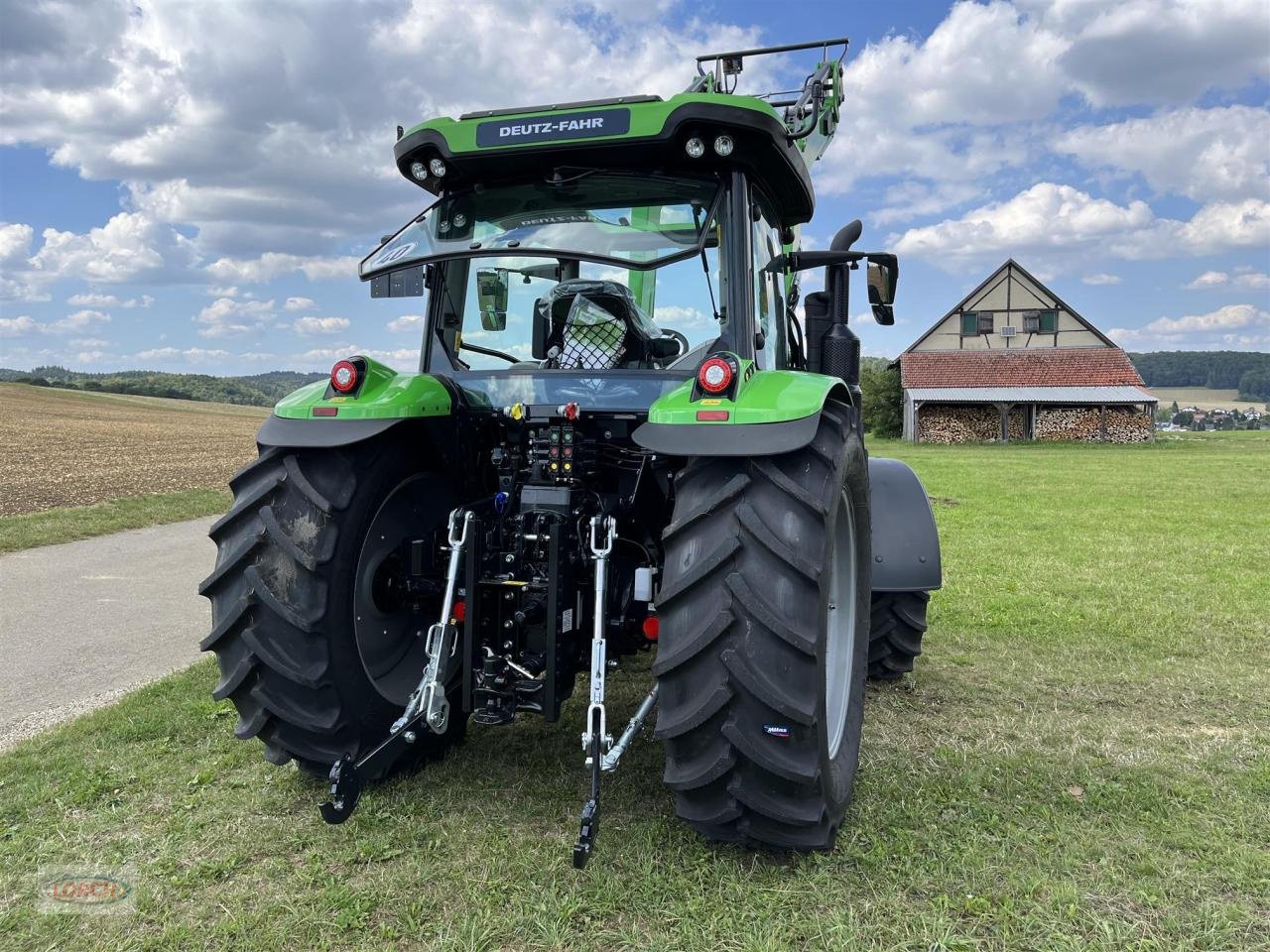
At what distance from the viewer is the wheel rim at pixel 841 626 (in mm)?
3553

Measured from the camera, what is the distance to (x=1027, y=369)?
129 ft

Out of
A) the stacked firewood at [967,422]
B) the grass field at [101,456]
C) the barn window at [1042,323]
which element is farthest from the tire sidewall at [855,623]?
the barn window at [1042,323]

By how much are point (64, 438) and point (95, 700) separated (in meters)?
24.8

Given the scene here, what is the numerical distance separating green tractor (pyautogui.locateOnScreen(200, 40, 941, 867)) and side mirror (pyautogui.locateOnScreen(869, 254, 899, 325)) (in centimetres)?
18

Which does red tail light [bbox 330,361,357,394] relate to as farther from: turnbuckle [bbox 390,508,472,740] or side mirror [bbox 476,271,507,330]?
side mirror [bbox 476,271,507,330]

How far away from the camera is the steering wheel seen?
3.77 meters

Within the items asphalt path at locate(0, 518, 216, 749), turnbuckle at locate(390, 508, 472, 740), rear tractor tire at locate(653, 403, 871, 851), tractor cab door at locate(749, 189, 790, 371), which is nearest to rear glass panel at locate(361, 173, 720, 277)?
tractor cab door at locate(749, 189, 790, 371)

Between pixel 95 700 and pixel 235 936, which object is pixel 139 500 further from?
pixel 235 936

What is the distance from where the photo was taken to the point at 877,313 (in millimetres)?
4504

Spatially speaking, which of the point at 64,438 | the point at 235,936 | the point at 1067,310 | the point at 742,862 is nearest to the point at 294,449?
the point at 235,936

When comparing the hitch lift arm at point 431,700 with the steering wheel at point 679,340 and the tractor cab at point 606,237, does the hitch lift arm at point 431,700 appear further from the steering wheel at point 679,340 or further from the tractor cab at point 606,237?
the steering wheel at point 679,340

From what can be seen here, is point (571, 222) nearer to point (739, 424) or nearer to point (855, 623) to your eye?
point (739, 424)
